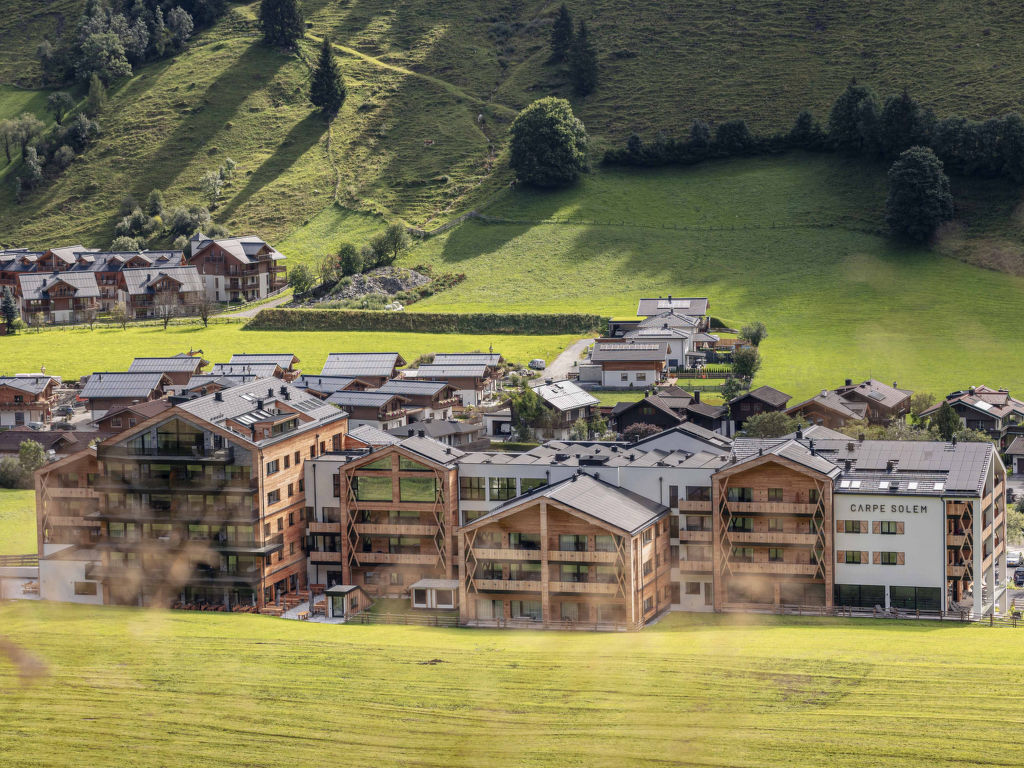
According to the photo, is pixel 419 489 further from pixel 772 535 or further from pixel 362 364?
pixel 362 364

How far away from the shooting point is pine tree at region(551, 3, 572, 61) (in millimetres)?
168375

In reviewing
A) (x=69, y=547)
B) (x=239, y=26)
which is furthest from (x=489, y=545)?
(x=239, y=26)

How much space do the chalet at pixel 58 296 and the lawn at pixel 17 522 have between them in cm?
5316

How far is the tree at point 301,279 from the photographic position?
430 ft

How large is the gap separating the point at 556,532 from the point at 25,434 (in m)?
45.1

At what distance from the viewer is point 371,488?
62594 millimetres

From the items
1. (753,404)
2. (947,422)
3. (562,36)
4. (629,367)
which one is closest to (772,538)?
(947,422)

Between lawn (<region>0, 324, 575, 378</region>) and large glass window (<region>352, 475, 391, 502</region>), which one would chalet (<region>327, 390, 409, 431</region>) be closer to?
lawn (<region>0, 324, 575, 378</region>)

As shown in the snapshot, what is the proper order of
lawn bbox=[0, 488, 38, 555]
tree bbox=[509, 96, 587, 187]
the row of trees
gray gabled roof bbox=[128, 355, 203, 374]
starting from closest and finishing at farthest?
lawn bbox=[0, 488, 38, 555] < gray gabled roof bbox=[128, 355, 203, 374] < tree bbox=[509, 96, 587, 187] < the row of trees

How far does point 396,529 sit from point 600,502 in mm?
9350

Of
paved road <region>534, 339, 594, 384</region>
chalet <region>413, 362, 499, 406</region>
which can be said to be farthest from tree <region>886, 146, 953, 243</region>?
chalet <region>413, 362, 499, 406</region>

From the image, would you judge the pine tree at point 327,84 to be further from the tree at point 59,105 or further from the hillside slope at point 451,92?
the tree at point 59,105

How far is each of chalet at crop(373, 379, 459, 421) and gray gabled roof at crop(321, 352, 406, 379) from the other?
17.6 feet

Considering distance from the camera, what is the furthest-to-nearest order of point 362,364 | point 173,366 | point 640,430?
point 362,364, point 173,366, point 640,430
